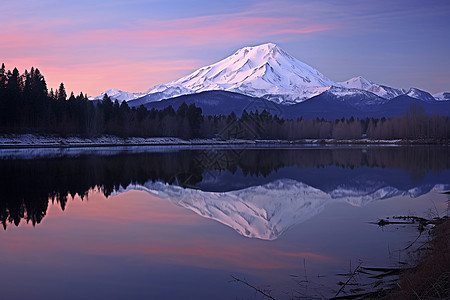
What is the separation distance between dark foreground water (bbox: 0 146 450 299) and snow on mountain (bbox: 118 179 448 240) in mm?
63

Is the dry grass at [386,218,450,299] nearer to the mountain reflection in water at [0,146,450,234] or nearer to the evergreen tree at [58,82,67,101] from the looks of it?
the mountain reflection in water at [0,146,450,234]

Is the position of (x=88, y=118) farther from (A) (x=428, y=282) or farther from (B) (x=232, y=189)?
(A) (x=428, y=282)

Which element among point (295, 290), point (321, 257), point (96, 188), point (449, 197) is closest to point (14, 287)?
point (295, 290)

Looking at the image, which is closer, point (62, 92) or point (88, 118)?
point (88, 118)

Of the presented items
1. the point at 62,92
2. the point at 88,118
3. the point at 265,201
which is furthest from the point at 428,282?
the point at 62,92

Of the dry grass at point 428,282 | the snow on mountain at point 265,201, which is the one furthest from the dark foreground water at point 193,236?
the dry grass at point 428,282

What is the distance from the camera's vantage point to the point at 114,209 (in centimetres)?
2281

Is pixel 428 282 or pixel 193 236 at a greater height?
pixel 428 282

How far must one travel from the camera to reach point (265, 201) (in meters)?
26.0

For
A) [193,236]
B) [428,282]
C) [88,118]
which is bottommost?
[193,236]

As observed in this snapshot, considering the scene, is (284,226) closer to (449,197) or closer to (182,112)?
(449,197)

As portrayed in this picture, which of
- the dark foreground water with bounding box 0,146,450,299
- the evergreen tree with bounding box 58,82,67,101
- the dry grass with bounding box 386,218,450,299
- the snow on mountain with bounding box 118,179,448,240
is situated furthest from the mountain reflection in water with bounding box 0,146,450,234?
the evergreen tree with bounding box 58,82,67,101

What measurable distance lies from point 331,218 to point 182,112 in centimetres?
16344

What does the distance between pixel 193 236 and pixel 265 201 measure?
976 cm
